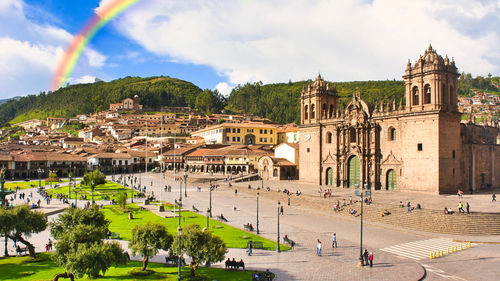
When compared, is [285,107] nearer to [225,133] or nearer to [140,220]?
[225,133]

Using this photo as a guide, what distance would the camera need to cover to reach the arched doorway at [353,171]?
5275 cm

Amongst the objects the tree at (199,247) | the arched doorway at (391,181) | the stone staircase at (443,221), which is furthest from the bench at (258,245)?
the arched doorway at (391,181)

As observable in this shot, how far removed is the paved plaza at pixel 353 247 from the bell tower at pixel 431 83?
35.4 feet

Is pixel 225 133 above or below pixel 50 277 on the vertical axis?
above

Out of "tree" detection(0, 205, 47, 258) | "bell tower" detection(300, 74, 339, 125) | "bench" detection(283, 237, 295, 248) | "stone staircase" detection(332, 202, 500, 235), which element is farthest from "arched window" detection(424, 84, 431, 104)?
"tree" detection(0, 205, 47, 258)

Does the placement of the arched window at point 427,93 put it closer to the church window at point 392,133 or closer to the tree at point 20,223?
the church window at point 392,133

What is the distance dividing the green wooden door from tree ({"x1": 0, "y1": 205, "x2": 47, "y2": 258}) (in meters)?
39.4

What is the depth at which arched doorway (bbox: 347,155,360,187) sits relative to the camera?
2077 inches

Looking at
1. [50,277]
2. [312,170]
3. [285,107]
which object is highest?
[285,107]

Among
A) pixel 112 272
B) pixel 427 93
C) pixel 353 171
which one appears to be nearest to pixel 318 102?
pixel 353 171

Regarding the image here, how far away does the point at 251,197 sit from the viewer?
52.2 m

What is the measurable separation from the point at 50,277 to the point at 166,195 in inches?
1401

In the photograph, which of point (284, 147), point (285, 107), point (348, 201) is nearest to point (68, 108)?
point (285, 107)

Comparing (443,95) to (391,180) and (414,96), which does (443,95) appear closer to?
(414,96)
